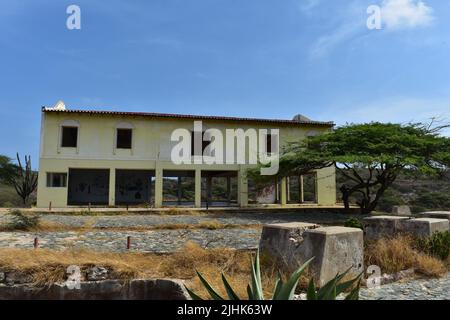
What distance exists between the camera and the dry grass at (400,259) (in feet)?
21.7

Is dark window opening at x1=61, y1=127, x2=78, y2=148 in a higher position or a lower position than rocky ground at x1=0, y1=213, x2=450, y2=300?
higher

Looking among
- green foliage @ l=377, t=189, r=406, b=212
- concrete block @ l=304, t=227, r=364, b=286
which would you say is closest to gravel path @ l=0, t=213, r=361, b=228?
concrete block @ l=304, t=227, r=364, b=286

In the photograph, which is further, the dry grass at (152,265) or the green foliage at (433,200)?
the green foliage at (433,200)

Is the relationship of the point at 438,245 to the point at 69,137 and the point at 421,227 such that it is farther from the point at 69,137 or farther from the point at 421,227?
the point at 69,137

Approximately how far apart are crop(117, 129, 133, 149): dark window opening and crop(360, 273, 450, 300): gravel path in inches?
784

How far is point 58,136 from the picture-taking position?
21.9 metres

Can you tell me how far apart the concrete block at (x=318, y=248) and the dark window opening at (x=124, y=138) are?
18.4 m

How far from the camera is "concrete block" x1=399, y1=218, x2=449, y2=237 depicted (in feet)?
25.7

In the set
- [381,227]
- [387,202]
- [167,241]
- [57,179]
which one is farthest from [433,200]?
[57,179]

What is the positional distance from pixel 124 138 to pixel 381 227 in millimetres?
18542

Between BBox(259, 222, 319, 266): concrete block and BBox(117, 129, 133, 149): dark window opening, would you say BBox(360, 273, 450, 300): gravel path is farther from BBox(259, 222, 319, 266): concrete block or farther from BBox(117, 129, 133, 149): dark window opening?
BBox(117, 129, 133, 149): dark window opening

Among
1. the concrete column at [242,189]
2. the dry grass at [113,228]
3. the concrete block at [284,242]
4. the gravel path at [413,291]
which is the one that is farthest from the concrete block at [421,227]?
the concrete column at [242,189]

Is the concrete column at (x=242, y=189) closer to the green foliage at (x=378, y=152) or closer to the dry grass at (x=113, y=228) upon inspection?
the green foliage at (x=378, y=152)
